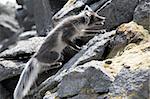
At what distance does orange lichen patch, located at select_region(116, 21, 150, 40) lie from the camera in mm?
9398

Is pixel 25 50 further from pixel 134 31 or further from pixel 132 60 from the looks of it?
pixel 132 60

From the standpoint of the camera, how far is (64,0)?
17.8m

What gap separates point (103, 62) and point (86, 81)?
0.54 metres

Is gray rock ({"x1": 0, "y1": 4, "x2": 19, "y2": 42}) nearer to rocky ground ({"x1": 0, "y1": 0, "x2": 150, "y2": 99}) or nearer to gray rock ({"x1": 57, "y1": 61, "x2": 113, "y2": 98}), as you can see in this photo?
rocky ground ({"x1": 0, "y1": 0, "x2": 150, "y2": 99})

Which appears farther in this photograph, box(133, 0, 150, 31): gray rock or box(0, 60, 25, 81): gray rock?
box(0, 60, 25, 81): gray rock

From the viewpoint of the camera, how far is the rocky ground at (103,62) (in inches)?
305

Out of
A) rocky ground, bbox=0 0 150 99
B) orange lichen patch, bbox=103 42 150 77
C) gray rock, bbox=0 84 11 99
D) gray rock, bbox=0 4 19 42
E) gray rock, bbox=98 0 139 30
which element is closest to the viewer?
rocky ground, bbox=0 0 150 99

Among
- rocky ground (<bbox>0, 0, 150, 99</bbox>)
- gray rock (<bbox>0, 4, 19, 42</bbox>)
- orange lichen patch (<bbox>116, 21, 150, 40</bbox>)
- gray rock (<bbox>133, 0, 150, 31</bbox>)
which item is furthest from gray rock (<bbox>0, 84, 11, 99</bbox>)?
gray rock (<bbox>0, 4, 19, 42</bbox>)

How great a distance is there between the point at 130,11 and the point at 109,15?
69 centimetres

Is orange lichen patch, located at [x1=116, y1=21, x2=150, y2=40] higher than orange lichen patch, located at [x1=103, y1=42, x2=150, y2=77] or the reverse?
higher

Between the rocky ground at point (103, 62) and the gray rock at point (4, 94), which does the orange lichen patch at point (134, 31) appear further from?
the gray rock at point (4, 94)

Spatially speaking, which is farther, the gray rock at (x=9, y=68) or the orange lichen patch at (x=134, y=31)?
the gray rock at (x=9, y=68)

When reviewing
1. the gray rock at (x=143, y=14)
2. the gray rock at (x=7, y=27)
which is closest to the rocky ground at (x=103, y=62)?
the gray rock at (x=143, y=14)

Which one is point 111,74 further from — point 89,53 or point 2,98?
point 2,98
